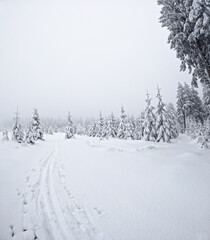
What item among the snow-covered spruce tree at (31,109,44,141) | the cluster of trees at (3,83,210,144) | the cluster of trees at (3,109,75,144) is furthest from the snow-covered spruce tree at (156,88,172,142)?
the snow-covered spruce tree at (31,109,44,141)

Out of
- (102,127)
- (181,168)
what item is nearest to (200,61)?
(181,168)

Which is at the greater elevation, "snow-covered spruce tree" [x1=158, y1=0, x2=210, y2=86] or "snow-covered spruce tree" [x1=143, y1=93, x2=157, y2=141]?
"snow-covered spruce tree" [x1=158, y1=0, x2=210, y2=86]

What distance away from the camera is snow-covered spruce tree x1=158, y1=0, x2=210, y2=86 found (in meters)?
9.97

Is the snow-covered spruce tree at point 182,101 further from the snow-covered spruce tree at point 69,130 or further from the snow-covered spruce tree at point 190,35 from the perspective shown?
the snow-covered spruce tree at point 69,130

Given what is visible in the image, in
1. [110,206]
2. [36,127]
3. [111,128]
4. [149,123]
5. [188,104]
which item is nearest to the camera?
[110,206]

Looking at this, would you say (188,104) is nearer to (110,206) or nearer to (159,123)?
(159,123)

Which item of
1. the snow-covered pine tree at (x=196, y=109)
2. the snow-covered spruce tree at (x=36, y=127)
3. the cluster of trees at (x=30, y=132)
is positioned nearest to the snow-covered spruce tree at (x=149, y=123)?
the snow-covered pine tree at (x=196, y=109)

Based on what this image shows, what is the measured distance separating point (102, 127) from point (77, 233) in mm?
50600

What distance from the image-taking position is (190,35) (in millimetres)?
10625

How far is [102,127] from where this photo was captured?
178 feet

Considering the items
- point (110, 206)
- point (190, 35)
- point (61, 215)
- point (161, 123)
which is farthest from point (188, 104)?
point (61, 215)

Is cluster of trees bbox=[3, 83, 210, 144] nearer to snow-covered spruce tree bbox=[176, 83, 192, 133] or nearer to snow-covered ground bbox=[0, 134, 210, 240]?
snow-covered spruce tree bbox=[176, 83, 192, 133]

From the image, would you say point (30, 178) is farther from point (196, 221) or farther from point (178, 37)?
point (178, 37)

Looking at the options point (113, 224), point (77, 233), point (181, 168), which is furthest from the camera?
point (181, 168)
